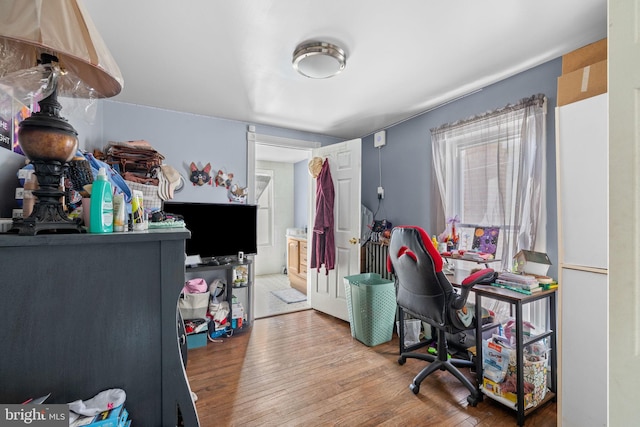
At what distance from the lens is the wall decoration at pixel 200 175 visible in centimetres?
294

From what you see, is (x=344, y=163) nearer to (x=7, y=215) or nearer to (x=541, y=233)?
(x=541, y=233)

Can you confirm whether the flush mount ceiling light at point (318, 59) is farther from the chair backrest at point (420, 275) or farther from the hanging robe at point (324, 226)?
the hanging robe at point (324, 226)

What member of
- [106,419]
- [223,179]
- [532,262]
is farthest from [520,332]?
[223,179]

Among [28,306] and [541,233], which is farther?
[541,233]

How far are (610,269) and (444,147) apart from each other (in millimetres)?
2286

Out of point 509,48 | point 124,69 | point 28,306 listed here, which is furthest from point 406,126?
point 28,306

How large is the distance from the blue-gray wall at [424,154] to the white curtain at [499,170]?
0.08m

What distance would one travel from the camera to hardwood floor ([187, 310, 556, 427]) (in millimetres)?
1663

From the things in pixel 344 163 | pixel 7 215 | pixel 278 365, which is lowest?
pixel 278 365

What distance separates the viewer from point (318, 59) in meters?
1.79

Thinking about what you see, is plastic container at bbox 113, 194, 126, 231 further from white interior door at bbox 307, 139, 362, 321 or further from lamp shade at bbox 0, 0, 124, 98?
white interior door at bbox 307, 139, 362, 321

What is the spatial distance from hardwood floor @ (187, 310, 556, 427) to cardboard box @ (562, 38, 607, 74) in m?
2.15

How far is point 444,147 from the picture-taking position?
266 centimetres

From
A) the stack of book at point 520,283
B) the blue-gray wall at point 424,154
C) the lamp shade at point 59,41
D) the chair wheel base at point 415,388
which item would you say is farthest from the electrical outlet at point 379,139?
the lamp shade at point 59,41
